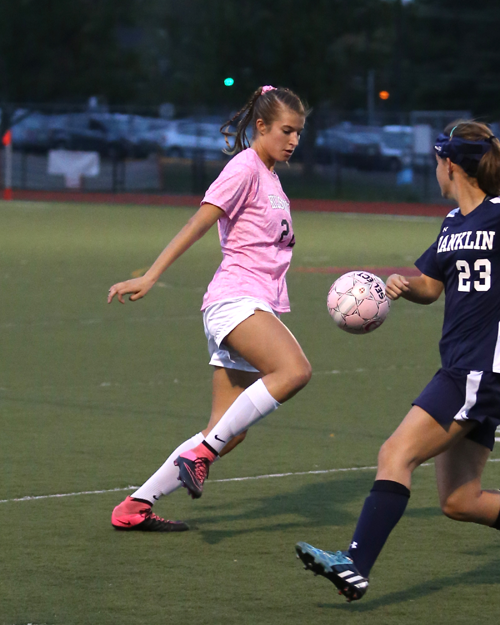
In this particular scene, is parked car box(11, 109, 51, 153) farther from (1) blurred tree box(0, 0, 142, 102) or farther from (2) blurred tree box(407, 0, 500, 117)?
(2) blurred tree box(407, 0, 500, 117)

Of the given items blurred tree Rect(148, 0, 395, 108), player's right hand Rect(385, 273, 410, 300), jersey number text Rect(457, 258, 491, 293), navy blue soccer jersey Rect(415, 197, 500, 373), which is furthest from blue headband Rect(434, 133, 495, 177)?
blurred tree Rect(148, 0, 395, 108)

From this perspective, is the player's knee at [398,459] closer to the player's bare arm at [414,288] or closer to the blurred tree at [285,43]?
the player's bare arm at [414,288]

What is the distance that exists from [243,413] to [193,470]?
1.12 ft

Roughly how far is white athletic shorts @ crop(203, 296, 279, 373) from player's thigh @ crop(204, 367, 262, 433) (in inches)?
2.2

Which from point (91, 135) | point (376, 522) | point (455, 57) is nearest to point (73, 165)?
point (91, 135)

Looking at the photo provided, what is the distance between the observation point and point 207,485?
7012 millimetres

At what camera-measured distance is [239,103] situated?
155 ft

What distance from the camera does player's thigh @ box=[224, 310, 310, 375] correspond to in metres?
5.62

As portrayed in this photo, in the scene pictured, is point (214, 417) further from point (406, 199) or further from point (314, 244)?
point (406, 199)

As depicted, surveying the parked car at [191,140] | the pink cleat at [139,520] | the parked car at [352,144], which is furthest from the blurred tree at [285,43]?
the pink cleat at [139,520]

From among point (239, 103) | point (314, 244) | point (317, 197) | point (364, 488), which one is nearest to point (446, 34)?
point (239, 103)

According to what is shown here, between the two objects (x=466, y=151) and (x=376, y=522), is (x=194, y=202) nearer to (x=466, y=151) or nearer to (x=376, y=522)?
(x=466, y=151)

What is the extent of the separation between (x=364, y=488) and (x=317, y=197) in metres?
36.0

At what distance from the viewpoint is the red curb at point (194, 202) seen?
37344mm
